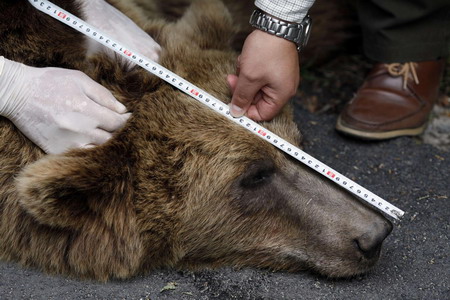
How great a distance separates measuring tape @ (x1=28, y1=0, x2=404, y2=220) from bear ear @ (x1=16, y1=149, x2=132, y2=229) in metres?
0.52

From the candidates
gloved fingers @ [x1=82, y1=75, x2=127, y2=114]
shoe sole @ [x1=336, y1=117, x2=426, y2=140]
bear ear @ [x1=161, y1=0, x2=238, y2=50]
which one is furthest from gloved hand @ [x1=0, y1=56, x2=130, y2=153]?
shoe sole @ [x1=336, y1=117, x2=426, y2=140]

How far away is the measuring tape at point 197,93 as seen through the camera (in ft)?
10.9

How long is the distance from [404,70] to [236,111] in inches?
77.9

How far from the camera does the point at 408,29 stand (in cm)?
476

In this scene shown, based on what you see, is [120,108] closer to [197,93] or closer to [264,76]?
[197,93]

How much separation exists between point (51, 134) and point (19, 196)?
332mm

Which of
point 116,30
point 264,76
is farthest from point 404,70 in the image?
point 116,30

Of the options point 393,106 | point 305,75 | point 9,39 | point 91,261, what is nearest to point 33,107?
point 9,39

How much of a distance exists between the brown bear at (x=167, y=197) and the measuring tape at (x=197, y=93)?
0.13 feet

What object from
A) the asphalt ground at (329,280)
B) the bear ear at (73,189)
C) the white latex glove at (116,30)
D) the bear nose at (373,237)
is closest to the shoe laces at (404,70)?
the asphalt ground at (329,280)

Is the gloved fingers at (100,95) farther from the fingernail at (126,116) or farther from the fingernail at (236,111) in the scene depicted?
the fingernail at (236,111)

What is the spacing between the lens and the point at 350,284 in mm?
3330

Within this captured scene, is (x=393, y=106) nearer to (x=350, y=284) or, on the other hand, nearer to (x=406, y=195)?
(x=406, y=195)

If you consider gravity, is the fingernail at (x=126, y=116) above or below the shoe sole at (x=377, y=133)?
Answer: above
